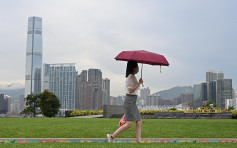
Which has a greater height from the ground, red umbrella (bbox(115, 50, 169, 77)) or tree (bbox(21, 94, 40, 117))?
red umbrella (bbox(115, 50, 169, 77))

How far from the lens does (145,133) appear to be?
9.36 m

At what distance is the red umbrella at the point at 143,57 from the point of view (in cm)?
631

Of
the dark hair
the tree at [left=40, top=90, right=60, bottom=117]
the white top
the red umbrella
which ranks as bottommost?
the tree at [left=40, top=90, right=60, bottom=117]

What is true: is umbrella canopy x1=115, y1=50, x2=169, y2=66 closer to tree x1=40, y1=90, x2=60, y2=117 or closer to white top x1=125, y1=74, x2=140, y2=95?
white top x1=125, y1=74, x2=140, y2=95

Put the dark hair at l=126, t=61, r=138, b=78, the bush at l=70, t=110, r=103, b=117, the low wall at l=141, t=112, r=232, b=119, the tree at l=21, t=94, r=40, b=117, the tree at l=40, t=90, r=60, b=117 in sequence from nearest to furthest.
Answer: the dark hair at l=126, t=61, r=138, b=78
the low wall at l=141, t=112, r=232, b=119
the bush at l=70, t=110, r=103, b=117
the tree at l=40, t=90, r=60, b=117
the tree at l=21, t=94, r=40, b=117

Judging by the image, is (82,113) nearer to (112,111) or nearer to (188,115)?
(112,111)

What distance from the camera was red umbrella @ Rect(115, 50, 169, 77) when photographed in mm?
6312

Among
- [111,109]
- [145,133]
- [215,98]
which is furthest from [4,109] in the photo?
[145,133]

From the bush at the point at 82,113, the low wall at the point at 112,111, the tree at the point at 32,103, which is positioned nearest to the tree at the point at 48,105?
the tree at the point at 32,103

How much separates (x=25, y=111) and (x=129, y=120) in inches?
1866

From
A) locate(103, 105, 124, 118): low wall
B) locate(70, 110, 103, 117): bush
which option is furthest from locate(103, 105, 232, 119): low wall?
locate(70, 110, 103, 117): bush

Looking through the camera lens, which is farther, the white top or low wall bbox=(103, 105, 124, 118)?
low wall bbox=(103, 105, 124, 118)

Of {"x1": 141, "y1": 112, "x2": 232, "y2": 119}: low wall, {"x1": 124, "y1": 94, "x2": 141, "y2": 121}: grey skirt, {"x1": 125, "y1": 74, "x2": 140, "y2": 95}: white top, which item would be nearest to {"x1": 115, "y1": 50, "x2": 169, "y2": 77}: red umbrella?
{"x1": 125, "y1": 74, "x2": 140, "y2": 95}: white top

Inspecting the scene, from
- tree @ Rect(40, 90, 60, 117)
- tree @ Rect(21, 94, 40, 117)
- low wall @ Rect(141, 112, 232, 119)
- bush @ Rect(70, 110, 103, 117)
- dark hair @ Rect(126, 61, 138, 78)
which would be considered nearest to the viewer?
dark hair @ Rect(126, 61, 138, 78)
